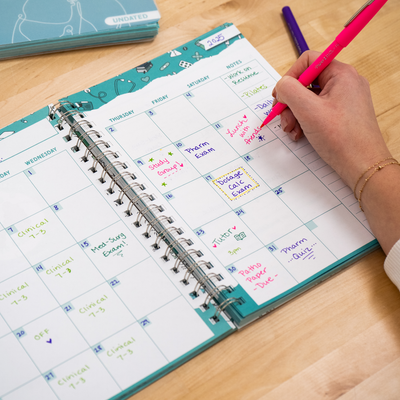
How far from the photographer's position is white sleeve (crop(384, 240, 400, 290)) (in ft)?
2.50

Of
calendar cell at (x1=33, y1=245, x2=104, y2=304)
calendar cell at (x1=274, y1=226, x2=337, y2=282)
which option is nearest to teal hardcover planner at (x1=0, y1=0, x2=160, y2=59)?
calendar cell at (x1=33, y1=245, x2=104, y2=304)

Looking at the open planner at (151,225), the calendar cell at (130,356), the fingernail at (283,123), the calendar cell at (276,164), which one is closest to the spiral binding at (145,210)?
the open planner at (151,225)

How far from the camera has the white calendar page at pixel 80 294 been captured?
0.69 meters

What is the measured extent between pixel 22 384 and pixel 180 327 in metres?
0.26

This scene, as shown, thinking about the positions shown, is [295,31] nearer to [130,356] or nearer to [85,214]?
[85,214]

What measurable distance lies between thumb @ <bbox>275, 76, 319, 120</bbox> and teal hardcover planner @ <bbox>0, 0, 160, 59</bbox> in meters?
0.38

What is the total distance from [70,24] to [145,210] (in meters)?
0.50

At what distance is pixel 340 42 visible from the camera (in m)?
0.87

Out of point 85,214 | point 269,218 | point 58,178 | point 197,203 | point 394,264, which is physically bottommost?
point 394,264

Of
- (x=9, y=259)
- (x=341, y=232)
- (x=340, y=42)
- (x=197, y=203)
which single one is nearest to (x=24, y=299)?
(x=9, y=259)

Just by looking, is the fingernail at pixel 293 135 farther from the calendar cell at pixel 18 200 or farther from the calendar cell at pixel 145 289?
the calendar cell at pixel 18 200

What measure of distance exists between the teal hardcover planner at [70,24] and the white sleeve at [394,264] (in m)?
0.73

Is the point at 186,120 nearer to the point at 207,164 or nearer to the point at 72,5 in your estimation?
the point at 207,164

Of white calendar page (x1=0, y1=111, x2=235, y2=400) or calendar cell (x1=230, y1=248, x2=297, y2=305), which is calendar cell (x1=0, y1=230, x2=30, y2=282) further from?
calendar cell (x1=230, y1=248, x2=297, y2=305)
